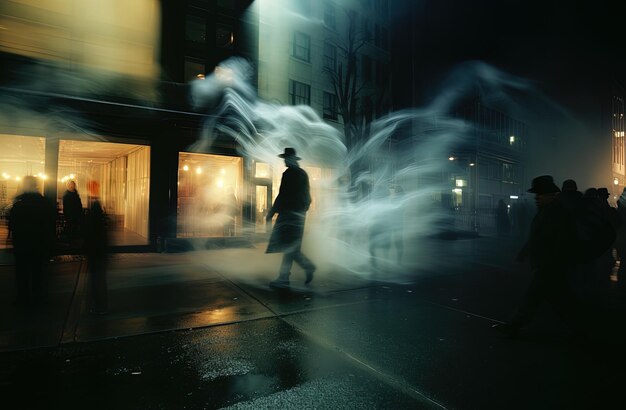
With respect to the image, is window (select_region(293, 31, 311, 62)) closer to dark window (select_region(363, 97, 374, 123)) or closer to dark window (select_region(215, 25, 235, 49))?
dark window (select_region(363, 97, 374, 123))

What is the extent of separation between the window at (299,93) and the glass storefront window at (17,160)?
39.3ft

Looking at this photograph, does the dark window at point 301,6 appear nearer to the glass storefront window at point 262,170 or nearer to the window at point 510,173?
the glass storefront window at point 262,170

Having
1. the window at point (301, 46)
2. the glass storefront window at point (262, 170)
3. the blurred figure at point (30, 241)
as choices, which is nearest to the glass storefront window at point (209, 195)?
the glass storefront window at point (262, 170)

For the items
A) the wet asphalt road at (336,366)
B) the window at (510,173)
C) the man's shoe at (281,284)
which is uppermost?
the window at (510,173)

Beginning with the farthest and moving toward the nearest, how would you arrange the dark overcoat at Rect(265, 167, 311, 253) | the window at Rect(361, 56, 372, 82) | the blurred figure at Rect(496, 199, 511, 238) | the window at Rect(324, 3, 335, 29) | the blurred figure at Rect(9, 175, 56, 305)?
the window at Rect(361, 56, 372, 82) → the window at Rect(324, 3, 335, 29) → the blurred figure at Rect(496, 199, 511, 238) → the dark overcoat at Rect(265, 167, 311, 253) → the blurred figure at Rect(9, 175, 56, 305)

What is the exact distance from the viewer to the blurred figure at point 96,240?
16.4 ft

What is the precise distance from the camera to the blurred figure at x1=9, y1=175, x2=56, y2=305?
5.38 m

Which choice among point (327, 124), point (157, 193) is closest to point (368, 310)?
point (157, 193)

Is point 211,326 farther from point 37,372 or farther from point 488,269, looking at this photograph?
point 488,269

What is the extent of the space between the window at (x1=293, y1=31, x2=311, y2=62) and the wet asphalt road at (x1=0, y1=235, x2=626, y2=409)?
18144 millimetres

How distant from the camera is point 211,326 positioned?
447 centimetres

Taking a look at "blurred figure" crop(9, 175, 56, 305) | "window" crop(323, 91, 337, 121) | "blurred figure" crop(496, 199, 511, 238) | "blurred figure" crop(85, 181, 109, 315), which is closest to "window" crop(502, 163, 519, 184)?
"blurred figure" crop(496, 199, 511, 238)

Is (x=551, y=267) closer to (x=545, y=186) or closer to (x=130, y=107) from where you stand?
(x=545, y=186)

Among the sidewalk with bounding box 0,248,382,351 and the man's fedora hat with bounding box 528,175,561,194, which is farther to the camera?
the man's fedora hat with bounding box 528,175,561,194
